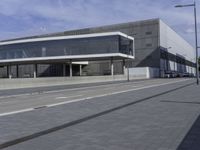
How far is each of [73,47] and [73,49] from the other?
735mm

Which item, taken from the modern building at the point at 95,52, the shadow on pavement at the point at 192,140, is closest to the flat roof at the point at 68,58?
the modern building at the point at 95,52

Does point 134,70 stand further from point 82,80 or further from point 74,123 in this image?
point 74,123

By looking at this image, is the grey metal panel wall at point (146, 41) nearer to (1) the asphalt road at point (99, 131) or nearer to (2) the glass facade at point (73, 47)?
(2) the glass facade at point (73, 47)

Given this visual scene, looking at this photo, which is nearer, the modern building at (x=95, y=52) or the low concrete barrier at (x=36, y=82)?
the low concrete barrier at (x=36, y=82)

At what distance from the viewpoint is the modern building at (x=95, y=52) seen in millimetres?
88750

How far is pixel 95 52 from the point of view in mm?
87750

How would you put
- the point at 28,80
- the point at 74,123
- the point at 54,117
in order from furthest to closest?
the point at 28,80, the point at 54,117, the point at 74,123

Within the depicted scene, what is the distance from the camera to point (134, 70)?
108m

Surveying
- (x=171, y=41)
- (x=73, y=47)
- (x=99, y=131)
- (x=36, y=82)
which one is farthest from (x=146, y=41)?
(x=99, y=131)

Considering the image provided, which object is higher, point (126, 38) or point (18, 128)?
point (126, 38)

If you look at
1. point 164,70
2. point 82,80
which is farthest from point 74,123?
point 164,70

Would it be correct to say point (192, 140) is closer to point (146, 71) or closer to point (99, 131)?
point (99, 131)

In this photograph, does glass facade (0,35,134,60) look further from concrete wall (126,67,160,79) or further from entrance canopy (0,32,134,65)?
concrete wall (126,67,160,79)

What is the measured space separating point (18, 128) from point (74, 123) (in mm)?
1592
